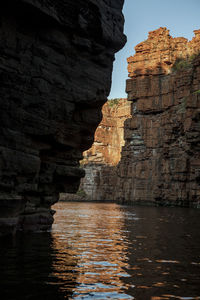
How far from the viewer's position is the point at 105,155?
155250 mm

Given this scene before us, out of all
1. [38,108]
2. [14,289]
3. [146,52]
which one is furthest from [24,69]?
[146,52]

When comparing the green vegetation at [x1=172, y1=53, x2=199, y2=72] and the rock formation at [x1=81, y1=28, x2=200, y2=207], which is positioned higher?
the green vegetation at [x1=172, y1=53, x2=199, y2=72]

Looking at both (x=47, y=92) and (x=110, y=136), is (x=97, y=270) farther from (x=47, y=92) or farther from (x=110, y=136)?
(x=110, y=136)

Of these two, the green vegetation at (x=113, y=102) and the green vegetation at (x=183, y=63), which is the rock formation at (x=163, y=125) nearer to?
the green vegetation at (x=183, y=63)

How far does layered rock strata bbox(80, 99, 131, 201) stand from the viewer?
146250mm

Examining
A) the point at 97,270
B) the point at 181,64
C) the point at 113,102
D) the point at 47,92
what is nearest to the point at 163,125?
the point at 181,64

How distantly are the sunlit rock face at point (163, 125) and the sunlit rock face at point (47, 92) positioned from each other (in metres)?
56.2

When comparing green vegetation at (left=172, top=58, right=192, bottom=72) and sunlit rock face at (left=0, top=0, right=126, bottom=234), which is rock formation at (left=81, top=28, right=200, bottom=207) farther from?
sunlit rock face at (left=0, top=0, right=126, bottom=234)

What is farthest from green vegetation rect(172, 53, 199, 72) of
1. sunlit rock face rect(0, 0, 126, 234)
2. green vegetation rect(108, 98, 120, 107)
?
green vegetation rect(108, 98, 120, 107)

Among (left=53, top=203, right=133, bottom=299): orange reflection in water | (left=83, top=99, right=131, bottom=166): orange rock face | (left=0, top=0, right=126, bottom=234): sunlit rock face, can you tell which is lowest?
(left=53, top=203, right=133, bottom=299): orange reflection in water

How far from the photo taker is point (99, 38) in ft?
67.5

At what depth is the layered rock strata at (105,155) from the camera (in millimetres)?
146250

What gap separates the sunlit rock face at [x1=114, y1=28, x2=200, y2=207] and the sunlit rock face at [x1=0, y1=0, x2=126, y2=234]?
5616 cm

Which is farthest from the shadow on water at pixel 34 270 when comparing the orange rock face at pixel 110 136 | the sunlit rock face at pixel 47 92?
the orange rock face at pixel 110 136
